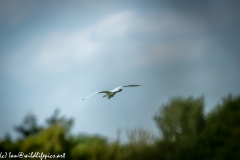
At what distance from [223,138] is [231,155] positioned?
2.44 ft

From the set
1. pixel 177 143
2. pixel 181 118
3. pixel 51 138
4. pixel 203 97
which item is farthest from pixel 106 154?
pixel 203 97

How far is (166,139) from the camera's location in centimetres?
1658

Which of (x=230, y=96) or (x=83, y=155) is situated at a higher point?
(x=230, y=96)

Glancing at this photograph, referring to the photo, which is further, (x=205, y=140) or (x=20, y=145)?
(x=205, y=140)

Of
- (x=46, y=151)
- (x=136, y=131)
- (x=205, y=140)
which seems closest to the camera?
(x=46, y=151)

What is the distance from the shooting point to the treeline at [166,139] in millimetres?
14258

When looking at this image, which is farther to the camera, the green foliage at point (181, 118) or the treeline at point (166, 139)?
the green foliage at point (181, 118)

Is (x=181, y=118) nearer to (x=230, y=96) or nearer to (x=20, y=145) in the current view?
(x=230, y=96)

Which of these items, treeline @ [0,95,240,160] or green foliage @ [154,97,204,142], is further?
green foliage @ [154,97,204,142]

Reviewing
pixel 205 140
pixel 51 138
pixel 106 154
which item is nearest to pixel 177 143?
pixel 205 140

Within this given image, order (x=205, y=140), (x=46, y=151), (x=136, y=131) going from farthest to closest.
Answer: (x=205, y=140), (x=136, y=131), (x=46, y=151)

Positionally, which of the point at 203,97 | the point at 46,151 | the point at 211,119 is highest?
the point at 203,97

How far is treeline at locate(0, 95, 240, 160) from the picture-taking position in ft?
46.8

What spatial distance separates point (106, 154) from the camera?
1484 cm
